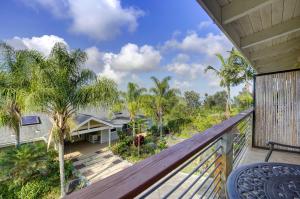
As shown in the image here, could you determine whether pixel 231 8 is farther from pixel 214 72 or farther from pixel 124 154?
pixel 214 72

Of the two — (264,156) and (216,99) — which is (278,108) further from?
(216,99)

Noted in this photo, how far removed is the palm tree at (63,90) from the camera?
271 inches

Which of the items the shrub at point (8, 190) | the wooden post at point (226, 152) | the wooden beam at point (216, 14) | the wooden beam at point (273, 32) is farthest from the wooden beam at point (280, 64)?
the shrub at point (8, 190)

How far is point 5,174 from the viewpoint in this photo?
7168 millimetres

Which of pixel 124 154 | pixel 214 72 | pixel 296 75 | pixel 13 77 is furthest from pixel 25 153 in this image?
pixel 214 72

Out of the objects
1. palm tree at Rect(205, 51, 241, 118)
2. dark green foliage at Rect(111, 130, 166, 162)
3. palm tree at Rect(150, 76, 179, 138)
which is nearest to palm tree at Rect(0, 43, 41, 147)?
dark green foliage at Rect(111, 130, 166, 162)

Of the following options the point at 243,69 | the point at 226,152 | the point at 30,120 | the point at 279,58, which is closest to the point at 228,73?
the point at 243,69

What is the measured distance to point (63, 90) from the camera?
281 inches

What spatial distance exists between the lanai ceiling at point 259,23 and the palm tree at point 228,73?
10.3 metres

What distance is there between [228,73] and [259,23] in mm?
12317

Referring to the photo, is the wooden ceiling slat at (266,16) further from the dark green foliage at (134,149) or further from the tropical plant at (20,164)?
the dark green foliage at (134,149)

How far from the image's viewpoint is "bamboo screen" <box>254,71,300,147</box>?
3.62 m

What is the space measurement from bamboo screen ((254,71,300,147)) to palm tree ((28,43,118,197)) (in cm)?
569

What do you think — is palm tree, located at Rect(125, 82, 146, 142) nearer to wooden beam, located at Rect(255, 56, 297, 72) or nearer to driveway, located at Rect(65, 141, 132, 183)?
driveway, located at Rect(65, 141, 132, 183)
